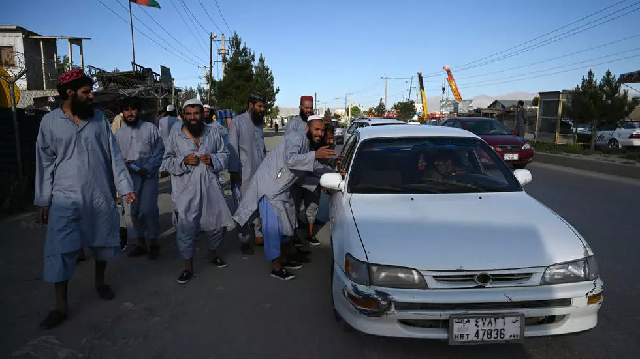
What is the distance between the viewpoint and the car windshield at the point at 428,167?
11.6ft

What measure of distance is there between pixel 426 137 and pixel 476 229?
1469mm

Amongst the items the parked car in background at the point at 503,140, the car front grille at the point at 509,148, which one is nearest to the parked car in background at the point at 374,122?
the parked car in background at the point at 503,140

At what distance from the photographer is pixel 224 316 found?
3350mm

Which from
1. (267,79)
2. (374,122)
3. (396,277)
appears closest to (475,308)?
(396,277)

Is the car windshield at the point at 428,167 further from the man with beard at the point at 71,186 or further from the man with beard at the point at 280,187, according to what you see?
the man with beard at the point at 71,186

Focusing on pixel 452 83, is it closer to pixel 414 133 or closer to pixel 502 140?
pixel 502 140

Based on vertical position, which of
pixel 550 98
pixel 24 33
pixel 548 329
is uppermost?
pixel 24 33

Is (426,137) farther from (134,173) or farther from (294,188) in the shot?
(134,173)

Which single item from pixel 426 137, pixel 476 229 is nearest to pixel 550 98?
pixel 426 137

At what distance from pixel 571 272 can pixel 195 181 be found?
3.29 metres

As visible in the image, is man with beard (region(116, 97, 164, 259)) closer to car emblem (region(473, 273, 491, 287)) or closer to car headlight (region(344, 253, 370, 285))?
car headlight (region(344, 253, 370, 285))

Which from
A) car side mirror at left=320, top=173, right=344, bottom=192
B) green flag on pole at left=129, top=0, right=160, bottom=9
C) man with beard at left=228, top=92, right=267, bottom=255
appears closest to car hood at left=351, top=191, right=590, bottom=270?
car side mirror at left=320, top=173, right=344, bottom=192

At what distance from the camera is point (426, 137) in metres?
4.02

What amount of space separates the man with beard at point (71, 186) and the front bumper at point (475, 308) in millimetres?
2298
